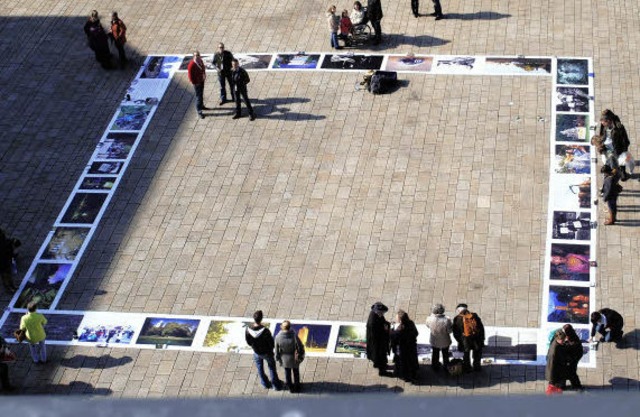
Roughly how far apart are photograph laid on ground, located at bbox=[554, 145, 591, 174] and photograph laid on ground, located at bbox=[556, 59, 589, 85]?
9.01 ft

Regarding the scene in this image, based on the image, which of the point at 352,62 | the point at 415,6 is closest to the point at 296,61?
the point at 352,62

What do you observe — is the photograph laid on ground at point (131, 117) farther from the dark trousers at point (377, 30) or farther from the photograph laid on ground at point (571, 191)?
the photograph laid on ground at point (571, 191)

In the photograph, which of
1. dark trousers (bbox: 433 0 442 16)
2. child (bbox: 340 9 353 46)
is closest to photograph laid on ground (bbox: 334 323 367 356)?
child (bbox: 340 9 353 46)

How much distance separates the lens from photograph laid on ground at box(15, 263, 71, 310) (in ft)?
56.4

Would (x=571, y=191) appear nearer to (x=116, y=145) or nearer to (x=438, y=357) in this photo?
Result: (x=438, y=357)

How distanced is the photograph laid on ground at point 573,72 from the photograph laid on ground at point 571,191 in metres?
3.87

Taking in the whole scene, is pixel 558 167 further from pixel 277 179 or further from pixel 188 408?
pixel 188 408

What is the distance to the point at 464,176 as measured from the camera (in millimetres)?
19578

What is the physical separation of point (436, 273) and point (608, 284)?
2.96 meters

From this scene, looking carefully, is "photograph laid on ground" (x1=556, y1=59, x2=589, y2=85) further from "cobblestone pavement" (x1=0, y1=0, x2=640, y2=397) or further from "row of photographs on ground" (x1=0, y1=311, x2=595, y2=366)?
"row of photographs on ground" (x1=0, y1=311, x2=595, y2=366)

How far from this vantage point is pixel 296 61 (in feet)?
79.6

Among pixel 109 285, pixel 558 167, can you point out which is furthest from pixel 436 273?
pixel 109 285

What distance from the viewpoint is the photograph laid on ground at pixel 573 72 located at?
22406mm

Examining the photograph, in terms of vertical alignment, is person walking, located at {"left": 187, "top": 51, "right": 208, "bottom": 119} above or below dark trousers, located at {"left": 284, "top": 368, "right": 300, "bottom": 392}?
above
